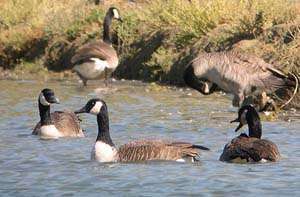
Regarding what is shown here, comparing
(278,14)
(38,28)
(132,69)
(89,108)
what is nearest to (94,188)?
(89,108)

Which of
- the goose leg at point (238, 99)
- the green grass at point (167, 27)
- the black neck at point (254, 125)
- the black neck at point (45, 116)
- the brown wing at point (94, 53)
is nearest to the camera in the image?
the black neck at point (254, 125)

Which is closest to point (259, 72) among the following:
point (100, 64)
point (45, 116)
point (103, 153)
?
point (45, 116)

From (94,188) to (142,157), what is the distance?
1750 mm

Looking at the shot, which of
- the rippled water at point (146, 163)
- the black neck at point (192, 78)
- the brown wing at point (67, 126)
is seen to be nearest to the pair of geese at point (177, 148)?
the rippled water at point (146, 163)

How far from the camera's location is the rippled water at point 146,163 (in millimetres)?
11227

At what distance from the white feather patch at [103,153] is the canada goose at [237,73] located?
4627 millimetres

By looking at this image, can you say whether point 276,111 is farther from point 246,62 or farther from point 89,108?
point 89,108

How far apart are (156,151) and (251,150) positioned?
125cm

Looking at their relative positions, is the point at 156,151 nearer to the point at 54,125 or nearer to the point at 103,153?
the point at 103,153

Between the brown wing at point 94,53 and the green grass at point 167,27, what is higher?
the green grass at point 167,27

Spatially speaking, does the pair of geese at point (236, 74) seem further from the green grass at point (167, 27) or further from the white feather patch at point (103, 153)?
the white feather patch at point (103, 153)

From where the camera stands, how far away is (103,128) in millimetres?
13734

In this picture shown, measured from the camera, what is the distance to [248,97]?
18.8 m

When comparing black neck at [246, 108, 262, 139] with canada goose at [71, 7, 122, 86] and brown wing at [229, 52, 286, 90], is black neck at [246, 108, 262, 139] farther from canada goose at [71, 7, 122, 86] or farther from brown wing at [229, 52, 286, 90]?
canada goose at [71, 7, 122, 86]
